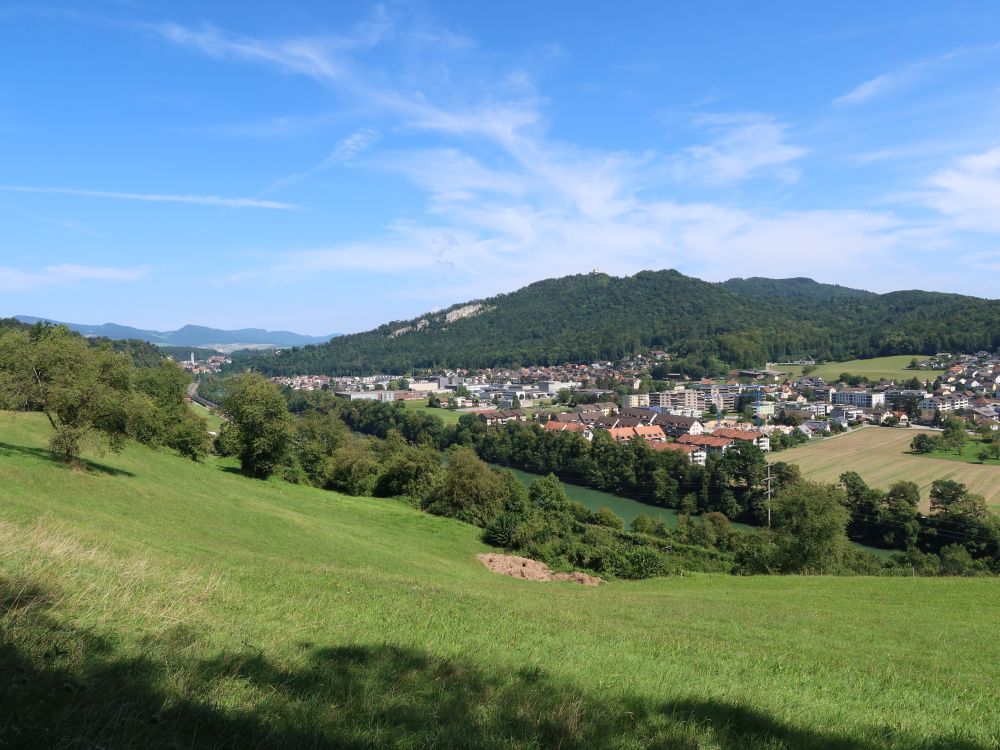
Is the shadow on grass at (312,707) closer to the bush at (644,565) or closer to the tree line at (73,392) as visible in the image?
the tree line at (73,392)

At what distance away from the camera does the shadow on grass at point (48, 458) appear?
2310cm

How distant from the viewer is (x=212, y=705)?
4523 millimetres

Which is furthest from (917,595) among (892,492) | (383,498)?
(892,492)

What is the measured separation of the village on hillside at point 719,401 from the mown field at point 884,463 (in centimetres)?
557

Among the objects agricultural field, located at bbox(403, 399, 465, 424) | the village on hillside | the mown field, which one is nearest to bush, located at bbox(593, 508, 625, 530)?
the village on hillside

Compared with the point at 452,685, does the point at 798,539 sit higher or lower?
lower

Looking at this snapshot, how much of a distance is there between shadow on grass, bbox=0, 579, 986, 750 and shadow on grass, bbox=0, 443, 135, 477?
20973 millimetres

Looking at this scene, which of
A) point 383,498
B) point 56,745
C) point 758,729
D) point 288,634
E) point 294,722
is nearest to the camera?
point 56,745

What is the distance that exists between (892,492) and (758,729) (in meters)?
56.5

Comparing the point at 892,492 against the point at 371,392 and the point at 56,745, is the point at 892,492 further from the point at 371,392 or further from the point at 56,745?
the point at 371,392

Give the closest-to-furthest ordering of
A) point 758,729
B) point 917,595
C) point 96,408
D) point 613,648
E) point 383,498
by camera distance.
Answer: point 758,729
point 613,648
point 917,595
point 96,408
point 383,498

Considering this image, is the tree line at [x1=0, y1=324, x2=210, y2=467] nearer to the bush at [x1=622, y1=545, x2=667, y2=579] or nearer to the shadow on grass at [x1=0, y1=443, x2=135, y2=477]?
the shadow on grass at [x1=0, y1=443, x2=135, y2=477]

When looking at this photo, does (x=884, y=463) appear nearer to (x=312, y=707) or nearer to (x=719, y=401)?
(x=719, y=401)

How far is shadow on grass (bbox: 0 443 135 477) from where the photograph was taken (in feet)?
75.8
